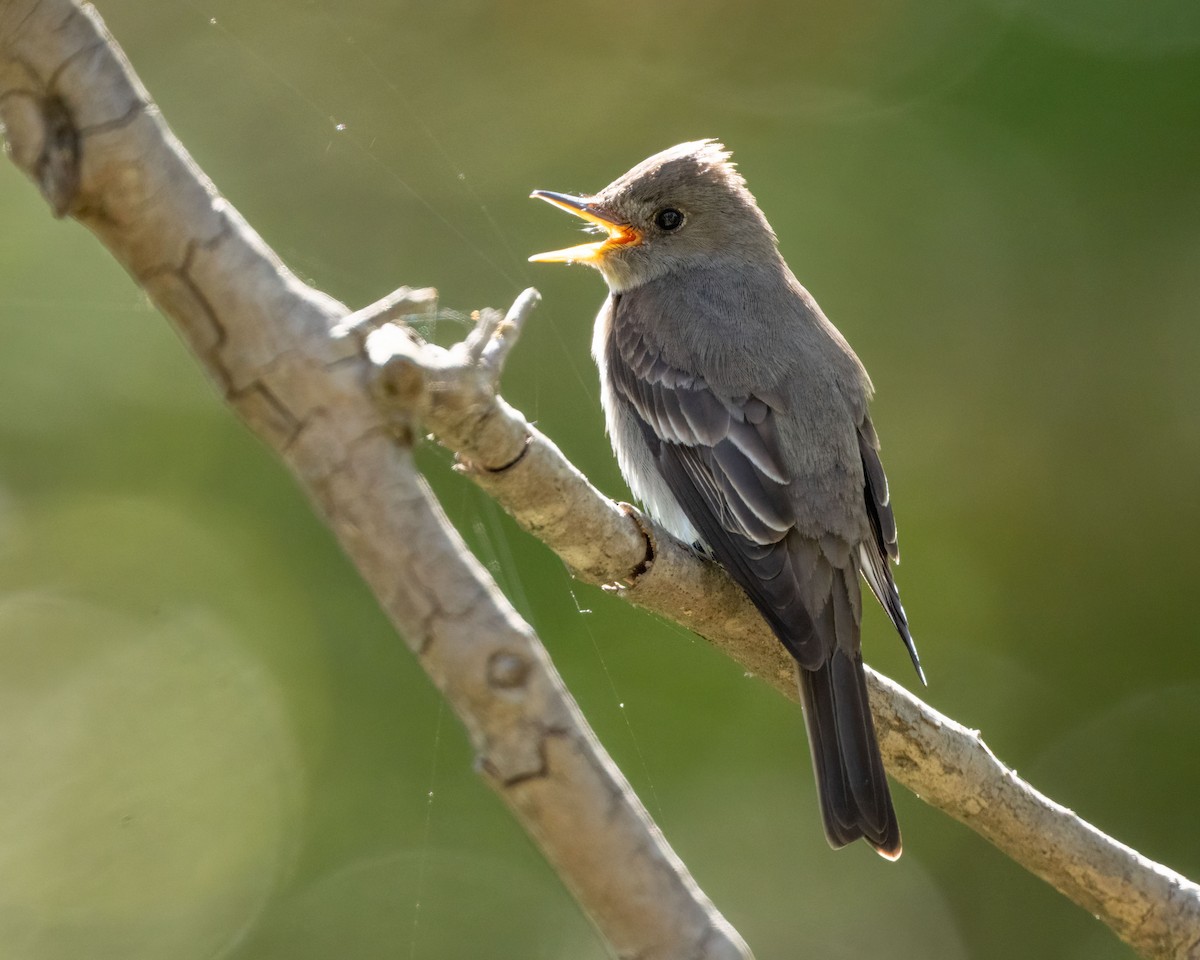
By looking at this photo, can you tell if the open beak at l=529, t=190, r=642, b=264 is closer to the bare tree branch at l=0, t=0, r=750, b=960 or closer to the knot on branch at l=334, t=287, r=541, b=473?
the knot on branch at l=334, t=287, r=541, b=473

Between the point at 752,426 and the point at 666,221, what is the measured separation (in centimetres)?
96

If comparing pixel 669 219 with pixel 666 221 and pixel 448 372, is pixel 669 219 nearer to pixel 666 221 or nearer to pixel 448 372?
pixel 666 221

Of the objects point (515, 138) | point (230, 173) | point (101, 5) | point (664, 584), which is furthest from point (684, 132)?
point (664, 584)

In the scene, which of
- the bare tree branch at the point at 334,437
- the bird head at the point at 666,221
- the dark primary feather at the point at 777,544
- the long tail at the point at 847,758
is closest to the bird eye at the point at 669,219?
the bird head at the point at 666,221

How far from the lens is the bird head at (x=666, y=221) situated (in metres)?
4.00

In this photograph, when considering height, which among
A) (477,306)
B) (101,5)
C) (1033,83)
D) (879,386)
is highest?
(101,5)

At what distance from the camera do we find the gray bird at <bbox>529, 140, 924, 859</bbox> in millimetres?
2977

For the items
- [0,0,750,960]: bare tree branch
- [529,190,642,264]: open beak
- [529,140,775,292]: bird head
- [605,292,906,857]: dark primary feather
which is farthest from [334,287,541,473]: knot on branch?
[529,140,775,292]: bird head

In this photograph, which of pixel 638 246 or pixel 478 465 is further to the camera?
pixel 638 246

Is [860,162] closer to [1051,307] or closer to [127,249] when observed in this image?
[1051,307]

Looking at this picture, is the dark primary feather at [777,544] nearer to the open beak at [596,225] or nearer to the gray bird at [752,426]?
the gray bird at [752,426]

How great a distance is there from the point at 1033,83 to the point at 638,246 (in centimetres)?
195

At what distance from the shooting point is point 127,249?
128 cm

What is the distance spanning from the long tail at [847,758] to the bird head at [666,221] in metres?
1.51
